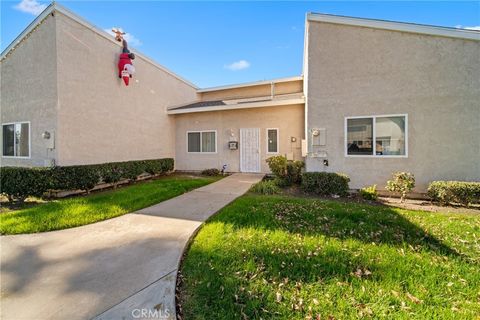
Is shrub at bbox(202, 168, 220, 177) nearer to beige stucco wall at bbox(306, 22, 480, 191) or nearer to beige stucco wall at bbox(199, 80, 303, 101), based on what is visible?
beige stucco wall at bbox(306, 22, 480, 191)

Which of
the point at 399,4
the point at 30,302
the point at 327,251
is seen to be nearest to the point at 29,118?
the point at 30,302

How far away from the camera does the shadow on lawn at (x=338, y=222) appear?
12.0ft

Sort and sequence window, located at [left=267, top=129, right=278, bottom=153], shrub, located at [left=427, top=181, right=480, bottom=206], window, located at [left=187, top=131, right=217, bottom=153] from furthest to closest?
window, located at [left=187, top=131, right=217, bottom=153] < window, located at [left=267, top=129, right=278, bottom=153] < shrub, located at [left=427, top=181, right=480, bottom=206]

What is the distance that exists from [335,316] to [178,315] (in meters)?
1.63

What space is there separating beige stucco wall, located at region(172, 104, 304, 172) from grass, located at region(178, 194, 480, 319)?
6.04m

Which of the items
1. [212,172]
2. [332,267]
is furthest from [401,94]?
[212,172]

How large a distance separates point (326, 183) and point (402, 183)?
7.15 feet

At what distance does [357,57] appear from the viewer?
7250mm

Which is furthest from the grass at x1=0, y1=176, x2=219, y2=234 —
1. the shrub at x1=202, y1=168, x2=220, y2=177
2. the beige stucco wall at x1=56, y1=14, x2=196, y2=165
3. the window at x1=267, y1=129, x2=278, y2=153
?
the window at x1=267, y1=129, x2=278, y2=153

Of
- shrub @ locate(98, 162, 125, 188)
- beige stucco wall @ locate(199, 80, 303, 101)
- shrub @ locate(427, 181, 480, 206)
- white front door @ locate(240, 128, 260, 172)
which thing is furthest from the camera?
beige stucco wall @ locate(199, 80, 303, 101)

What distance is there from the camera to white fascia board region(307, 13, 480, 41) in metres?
6.26

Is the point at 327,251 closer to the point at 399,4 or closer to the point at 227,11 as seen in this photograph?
the point at 399,4

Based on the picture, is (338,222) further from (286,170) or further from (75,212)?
(75,212)

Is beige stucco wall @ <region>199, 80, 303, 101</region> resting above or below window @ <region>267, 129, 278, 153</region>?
above
